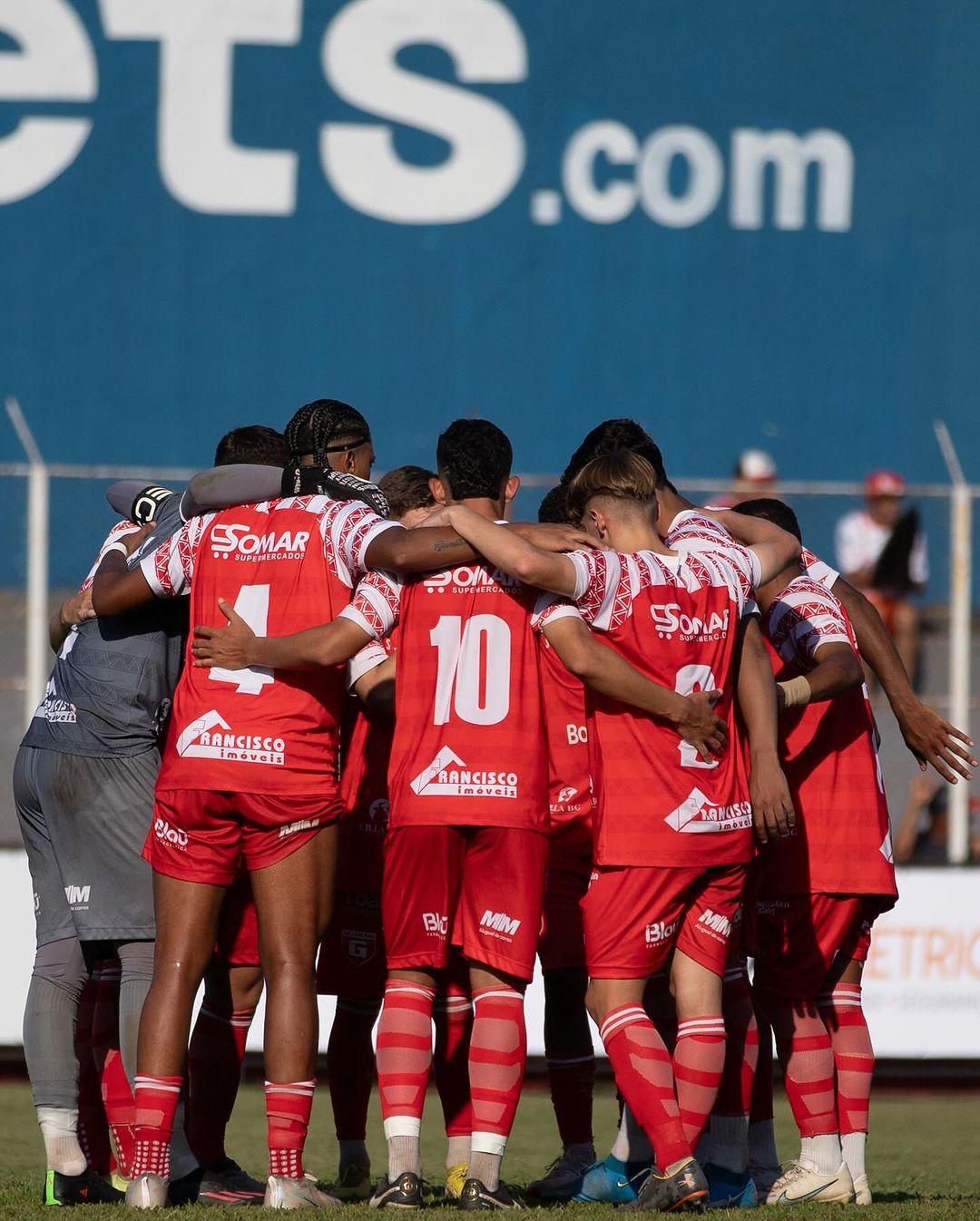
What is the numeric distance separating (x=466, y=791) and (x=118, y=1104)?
1.48m

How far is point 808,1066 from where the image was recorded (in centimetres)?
560

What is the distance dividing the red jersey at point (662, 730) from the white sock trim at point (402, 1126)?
88 centimetres

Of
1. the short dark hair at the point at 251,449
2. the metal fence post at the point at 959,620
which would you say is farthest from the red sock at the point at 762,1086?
the metal fence post at the point at 959,620

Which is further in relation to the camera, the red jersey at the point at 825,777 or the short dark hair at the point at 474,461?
A: the red jersey at the point at 825,777

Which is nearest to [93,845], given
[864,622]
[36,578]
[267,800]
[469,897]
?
[267,800]

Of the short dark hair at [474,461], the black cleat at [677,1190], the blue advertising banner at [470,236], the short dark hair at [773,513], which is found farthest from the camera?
the blue advertising banner at [470,236]

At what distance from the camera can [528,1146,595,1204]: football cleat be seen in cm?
564

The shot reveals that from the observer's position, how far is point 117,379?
655 inches

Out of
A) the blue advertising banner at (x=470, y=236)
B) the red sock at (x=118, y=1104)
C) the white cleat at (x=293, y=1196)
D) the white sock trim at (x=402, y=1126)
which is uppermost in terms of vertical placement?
the blue advertising banner at (x=470, y=236)

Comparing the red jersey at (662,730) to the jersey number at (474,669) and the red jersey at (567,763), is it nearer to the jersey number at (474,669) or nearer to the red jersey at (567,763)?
the jersey number at (474,669)

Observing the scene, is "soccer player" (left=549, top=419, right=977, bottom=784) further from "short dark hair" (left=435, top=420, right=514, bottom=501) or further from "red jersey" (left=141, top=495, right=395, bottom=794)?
"red jersey" (left=141, top=495, right=395, bottom=794)

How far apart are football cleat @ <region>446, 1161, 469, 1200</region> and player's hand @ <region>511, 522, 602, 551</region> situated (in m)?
1.77

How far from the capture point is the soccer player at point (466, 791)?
5047 mm

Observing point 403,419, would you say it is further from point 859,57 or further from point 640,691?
point 640,691
